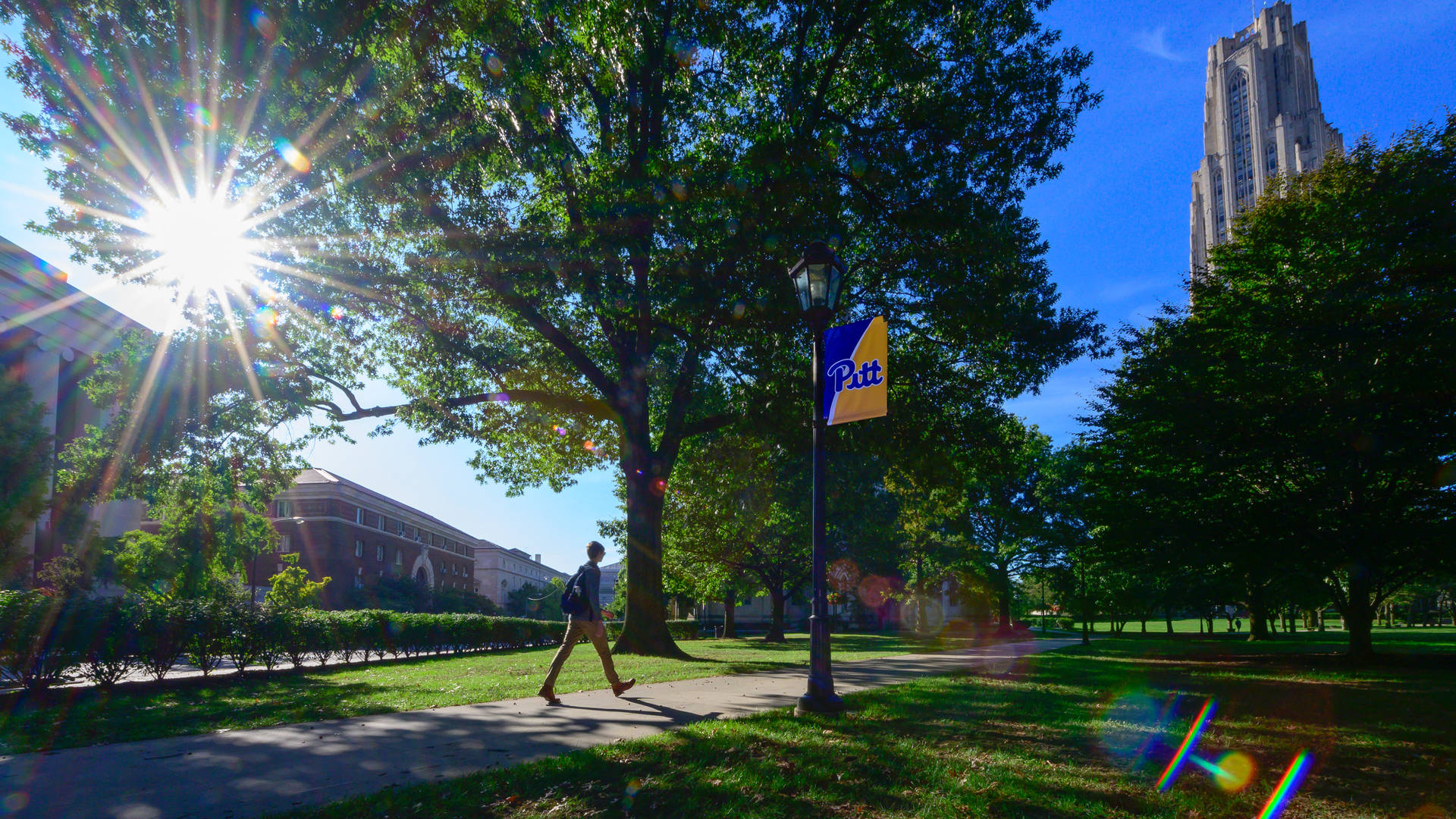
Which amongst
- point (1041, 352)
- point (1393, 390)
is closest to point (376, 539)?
point (1041, 352)

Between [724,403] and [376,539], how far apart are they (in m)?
62.8

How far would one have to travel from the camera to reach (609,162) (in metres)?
13.6

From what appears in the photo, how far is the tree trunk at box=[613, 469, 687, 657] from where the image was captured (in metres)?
17.9

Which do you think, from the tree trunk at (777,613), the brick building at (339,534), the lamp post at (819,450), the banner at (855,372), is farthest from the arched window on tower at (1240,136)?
the banner at (855,372)

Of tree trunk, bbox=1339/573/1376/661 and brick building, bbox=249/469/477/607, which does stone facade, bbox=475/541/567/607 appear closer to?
brick building, bbox=249/469/477/607

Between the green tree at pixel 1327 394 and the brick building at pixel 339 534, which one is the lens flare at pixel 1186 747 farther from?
the brick building at pixel 339 534

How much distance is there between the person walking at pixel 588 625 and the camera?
8633 mm

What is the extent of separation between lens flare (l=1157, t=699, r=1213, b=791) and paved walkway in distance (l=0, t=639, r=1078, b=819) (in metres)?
3.95

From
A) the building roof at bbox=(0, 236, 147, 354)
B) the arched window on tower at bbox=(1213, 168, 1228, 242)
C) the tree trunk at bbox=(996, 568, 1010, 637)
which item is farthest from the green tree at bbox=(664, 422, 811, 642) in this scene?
the arched window on tower at bbox=(1213, 168, 1228, 242)

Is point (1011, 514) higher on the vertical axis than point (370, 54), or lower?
lower

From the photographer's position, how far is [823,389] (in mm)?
8883

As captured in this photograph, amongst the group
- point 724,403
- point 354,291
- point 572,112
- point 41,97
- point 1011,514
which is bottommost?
point 1011,514

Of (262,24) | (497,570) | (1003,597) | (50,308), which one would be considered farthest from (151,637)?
(497,570)

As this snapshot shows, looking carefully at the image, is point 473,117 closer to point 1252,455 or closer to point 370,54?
point 370,54
